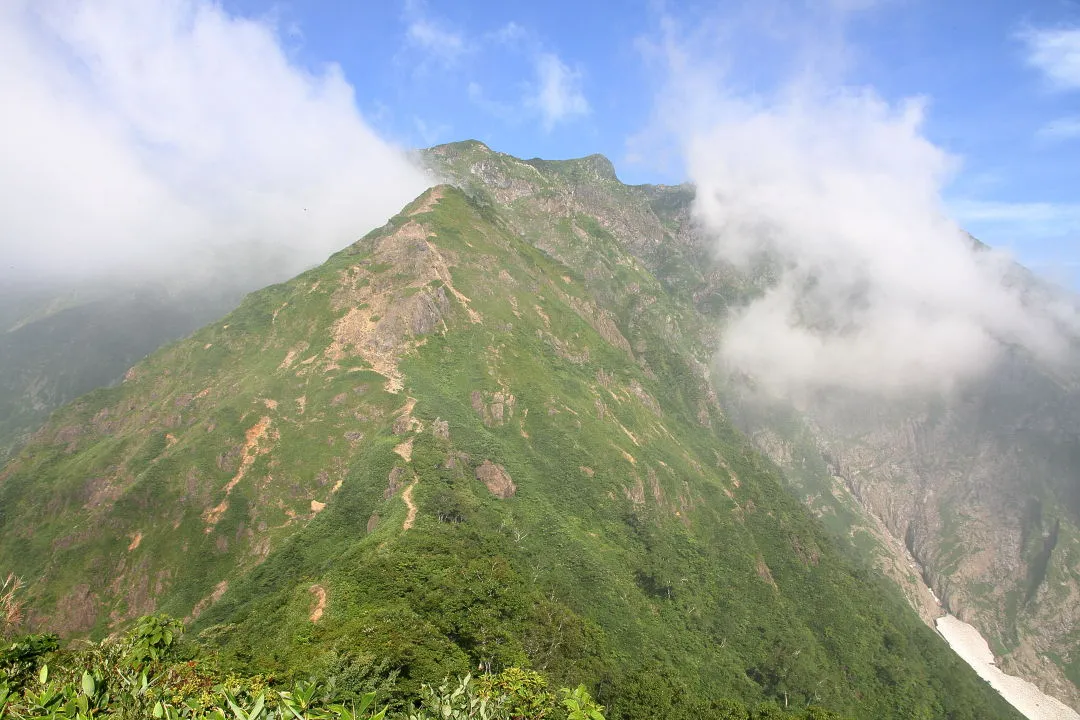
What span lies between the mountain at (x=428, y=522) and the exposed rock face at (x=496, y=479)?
0.60 meters

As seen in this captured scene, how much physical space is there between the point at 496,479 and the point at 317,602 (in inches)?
2224

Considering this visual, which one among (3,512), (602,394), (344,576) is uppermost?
(602,394)

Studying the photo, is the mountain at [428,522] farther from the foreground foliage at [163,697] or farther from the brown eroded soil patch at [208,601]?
the foreground foliage at [163,697]

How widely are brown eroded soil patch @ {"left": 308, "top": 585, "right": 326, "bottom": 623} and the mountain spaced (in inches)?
12.3

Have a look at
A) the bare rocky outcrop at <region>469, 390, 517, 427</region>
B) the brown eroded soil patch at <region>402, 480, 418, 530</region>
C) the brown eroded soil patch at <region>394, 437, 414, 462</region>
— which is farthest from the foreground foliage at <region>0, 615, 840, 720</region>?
the bare rocky outcrop at <region>469, 390, 517, 427</region>

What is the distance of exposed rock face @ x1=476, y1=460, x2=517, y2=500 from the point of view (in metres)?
123

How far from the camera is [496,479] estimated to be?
12425cm

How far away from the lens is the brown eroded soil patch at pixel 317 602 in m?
68.3

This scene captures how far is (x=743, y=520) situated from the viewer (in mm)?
179750

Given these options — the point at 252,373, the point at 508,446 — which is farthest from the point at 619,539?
the point at 252,373

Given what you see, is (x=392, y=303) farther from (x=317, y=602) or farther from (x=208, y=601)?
(x=317, y=602)

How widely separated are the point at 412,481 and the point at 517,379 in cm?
6428

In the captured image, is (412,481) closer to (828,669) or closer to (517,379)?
(517,379)

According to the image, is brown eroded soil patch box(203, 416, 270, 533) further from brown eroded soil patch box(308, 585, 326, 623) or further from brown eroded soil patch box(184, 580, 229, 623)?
brown eroded soil patch box(308, 585, 326, 623)
